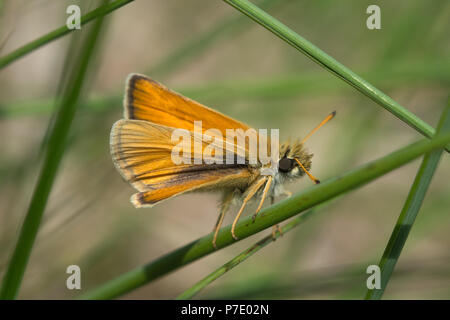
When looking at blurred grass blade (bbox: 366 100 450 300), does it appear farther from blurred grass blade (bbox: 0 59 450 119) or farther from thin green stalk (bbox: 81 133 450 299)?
blurred grass blade (bbox: 0 59 450 119)

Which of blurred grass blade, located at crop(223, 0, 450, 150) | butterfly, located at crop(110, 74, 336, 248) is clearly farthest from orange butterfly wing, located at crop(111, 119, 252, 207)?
blurred grass blade, located at crop(223, 0, 450, 150)

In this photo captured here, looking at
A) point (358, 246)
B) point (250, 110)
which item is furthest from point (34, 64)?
point (358, 246)

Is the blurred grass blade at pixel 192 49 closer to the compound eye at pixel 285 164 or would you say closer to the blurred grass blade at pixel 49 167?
the compound eye at pixel 285 164

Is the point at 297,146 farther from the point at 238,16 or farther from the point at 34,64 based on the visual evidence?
the point at 34,64

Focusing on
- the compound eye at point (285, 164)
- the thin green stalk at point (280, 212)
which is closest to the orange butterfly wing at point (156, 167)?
the compound eye at point (285, 164)

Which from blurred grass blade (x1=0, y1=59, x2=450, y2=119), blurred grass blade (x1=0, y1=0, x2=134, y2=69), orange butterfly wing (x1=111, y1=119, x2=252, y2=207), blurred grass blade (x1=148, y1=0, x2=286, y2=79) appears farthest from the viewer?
blurred grass blade (x1=148, y1=0, x2=286, y2=79)

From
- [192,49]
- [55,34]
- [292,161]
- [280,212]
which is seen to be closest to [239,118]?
[192,49]

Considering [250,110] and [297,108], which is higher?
[297,108]
